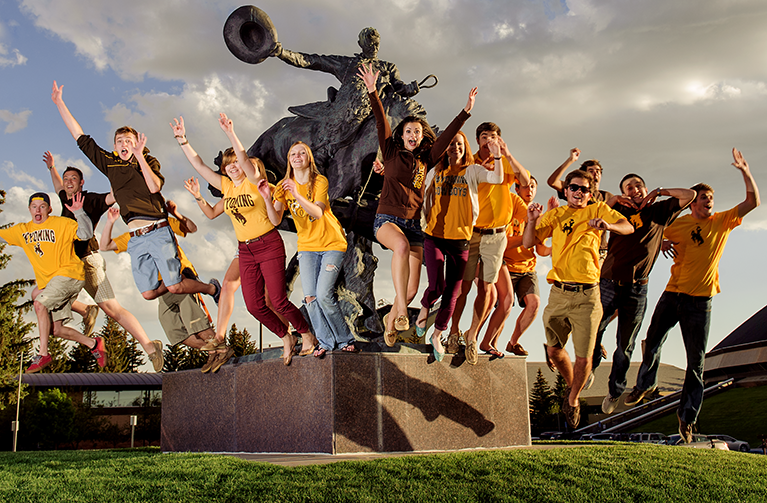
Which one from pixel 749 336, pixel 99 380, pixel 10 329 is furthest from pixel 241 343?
pixel 749 336

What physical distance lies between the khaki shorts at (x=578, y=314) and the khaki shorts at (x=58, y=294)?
7.68 meters

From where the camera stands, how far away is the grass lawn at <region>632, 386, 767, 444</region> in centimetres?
3247

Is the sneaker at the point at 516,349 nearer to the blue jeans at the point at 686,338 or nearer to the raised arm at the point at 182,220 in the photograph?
the blue jeans at the point at 686,338

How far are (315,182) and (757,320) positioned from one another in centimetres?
4727

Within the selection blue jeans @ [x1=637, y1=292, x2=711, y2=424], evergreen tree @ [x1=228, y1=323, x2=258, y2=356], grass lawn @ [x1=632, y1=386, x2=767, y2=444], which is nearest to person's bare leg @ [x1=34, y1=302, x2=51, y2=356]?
blue jeans @ [x1=637, y1=292, x2=711, y2=424]

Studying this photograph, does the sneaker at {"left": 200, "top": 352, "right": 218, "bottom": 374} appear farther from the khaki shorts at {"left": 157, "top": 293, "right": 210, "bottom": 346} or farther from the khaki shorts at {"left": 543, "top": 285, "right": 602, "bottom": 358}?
the khaki shorts at {"left": 543, "top": 285, "right": 602, "bottom": 358}

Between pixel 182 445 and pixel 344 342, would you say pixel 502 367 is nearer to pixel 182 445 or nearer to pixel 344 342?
pixel 344 342

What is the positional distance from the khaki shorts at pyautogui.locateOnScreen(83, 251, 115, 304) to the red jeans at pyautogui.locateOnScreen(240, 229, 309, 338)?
2773 mm

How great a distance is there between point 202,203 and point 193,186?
312 millimetres

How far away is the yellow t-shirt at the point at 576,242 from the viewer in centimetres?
873

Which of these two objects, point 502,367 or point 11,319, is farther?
point 11,319

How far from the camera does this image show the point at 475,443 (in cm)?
1087

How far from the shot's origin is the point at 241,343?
1219 inches

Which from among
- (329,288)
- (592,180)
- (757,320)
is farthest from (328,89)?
(757,320)
